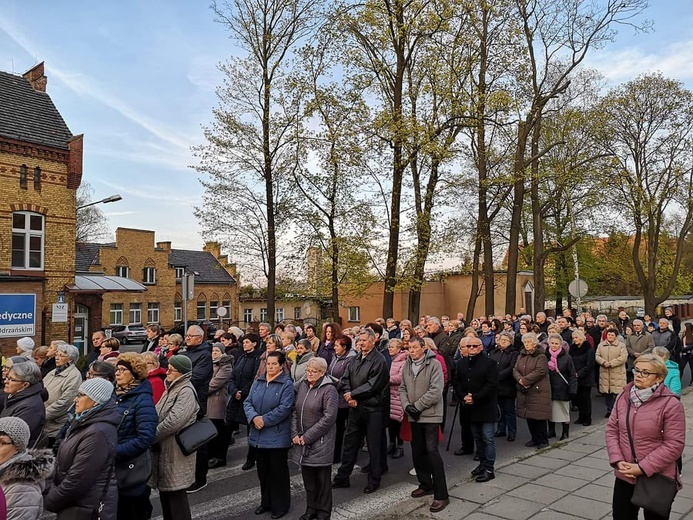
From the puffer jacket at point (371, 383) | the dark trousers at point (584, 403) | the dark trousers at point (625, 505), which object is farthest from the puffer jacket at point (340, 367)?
the dark trousers at point (584, 403)

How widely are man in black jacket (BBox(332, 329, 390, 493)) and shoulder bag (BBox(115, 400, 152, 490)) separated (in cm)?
267

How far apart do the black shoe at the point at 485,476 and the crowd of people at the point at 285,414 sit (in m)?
0.03

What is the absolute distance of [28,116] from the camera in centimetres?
2011

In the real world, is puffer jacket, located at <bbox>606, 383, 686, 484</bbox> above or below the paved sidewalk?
above

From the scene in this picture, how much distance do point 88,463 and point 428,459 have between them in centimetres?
380

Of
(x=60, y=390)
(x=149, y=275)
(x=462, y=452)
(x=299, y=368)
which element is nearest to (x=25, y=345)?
(x=60, y=390)

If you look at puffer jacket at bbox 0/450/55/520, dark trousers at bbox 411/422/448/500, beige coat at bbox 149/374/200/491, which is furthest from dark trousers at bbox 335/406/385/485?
puffer jacket at bbox 0/450/55/520

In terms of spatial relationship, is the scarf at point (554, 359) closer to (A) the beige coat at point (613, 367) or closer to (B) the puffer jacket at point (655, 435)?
(A) the beige coat at point (613, 367)

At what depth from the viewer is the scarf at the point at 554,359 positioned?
878 cm

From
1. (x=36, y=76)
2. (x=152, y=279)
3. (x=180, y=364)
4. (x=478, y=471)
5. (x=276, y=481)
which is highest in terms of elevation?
(x=36, y=76)

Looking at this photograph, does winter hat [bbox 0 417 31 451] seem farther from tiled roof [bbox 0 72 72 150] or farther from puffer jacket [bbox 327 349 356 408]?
tiled roof [bbox 0 72 72 150]

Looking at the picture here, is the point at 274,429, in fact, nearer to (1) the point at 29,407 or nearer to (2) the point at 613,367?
(1) the point at 29,407

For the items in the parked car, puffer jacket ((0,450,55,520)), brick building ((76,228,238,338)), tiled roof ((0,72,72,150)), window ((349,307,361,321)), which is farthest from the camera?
brick building ((76,228,238,338))

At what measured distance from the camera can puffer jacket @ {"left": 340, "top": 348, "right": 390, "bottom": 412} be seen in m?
6.46
